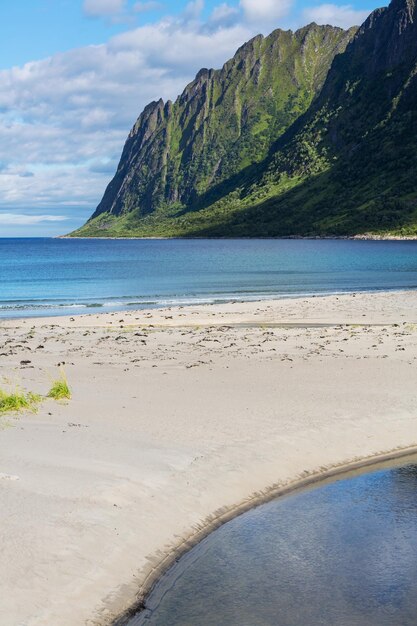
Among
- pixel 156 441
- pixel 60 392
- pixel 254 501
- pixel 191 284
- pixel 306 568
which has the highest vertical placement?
pixel 60 392

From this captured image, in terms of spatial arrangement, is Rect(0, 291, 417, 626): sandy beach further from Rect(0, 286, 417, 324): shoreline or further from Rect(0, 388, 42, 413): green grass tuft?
Rect(0, 286, 417, 324): shoreline

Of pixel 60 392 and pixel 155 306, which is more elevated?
pixel 60 392

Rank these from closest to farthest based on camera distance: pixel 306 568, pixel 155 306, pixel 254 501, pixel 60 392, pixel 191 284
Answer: pixel 306 568, pixel 254 501, pixel 60 392, pixel 155 306, pixel 191 284

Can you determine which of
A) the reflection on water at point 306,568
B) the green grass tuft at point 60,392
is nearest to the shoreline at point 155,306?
the green grass tuft at point 60,392

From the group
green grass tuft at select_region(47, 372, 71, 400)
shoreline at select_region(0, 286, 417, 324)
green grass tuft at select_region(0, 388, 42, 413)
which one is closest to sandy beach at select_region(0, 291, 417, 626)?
green grass tuft at select_region(47, 372, 71, 400)

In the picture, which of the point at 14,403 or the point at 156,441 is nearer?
the point at 156,441

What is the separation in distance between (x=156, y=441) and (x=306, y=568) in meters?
4.98

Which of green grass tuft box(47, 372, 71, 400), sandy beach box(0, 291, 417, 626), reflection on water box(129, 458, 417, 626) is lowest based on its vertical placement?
reflection on water box(129, 458, 417, 626)

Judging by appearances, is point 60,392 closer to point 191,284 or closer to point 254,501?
point 254,501

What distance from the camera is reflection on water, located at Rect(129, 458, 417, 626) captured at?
9688 mm

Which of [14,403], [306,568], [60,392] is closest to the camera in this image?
[306,568]

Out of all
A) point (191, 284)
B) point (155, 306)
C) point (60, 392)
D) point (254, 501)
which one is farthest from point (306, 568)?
point (191, 284)

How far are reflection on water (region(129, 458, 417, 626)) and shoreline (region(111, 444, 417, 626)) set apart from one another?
107 millimetres

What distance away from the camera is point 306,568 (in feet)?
36.4
